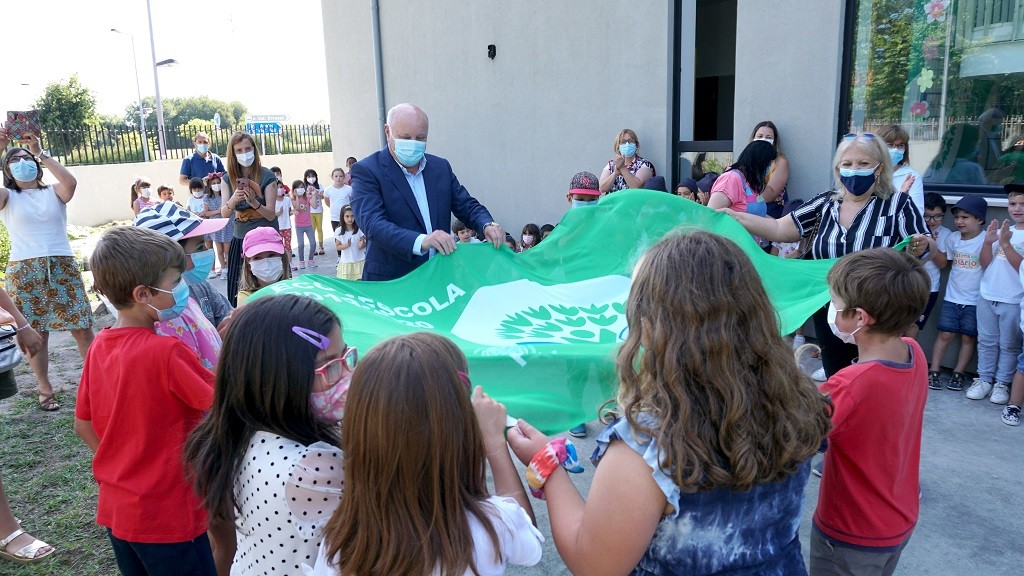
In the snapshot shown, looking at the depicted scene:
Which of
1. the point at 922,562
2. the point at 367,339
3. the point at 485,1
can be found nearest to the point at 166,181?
the point at 485,1

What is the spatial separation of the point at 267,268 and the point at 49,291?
2800 mm

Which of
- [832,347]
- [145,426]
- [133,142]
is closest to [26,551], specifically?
[145,426]

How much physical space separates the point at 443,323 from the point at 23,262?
3747mm

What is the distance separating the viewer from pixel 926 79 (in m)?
5.59

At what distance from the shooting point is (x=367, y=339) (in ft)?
9.28

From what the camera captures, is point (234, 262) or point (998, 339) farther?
point (234, 262)

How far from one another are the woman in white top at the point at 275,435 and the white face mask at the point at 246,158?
456 cm

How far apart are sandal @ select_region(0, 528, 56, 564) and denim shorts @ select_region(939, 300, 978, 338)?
576 cm

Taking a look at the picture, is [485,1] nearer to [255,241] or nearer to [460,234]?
[460,234]

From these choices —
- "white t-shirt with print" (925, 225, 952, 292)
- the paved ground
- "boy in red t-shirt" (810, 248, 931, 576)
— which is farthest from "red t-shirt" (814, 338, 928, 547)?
"white t-shirt with print" (925, 225, 952, 292)

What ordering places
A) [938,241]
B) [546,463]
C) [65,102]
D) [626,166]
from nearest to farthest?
1. [546,463]
2. [938,241]
3. [626,166]
4. [65,102]

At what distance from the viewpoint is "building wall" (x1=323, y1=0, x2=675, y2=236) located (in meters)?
7.36

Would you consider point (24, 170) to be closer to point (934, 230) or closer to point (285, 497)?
point (285, 497)

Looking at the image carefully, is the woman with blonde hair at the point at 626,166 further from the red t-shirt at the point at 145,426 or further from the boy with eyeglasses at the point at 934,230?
the red t-shirt at the point at 145,426
